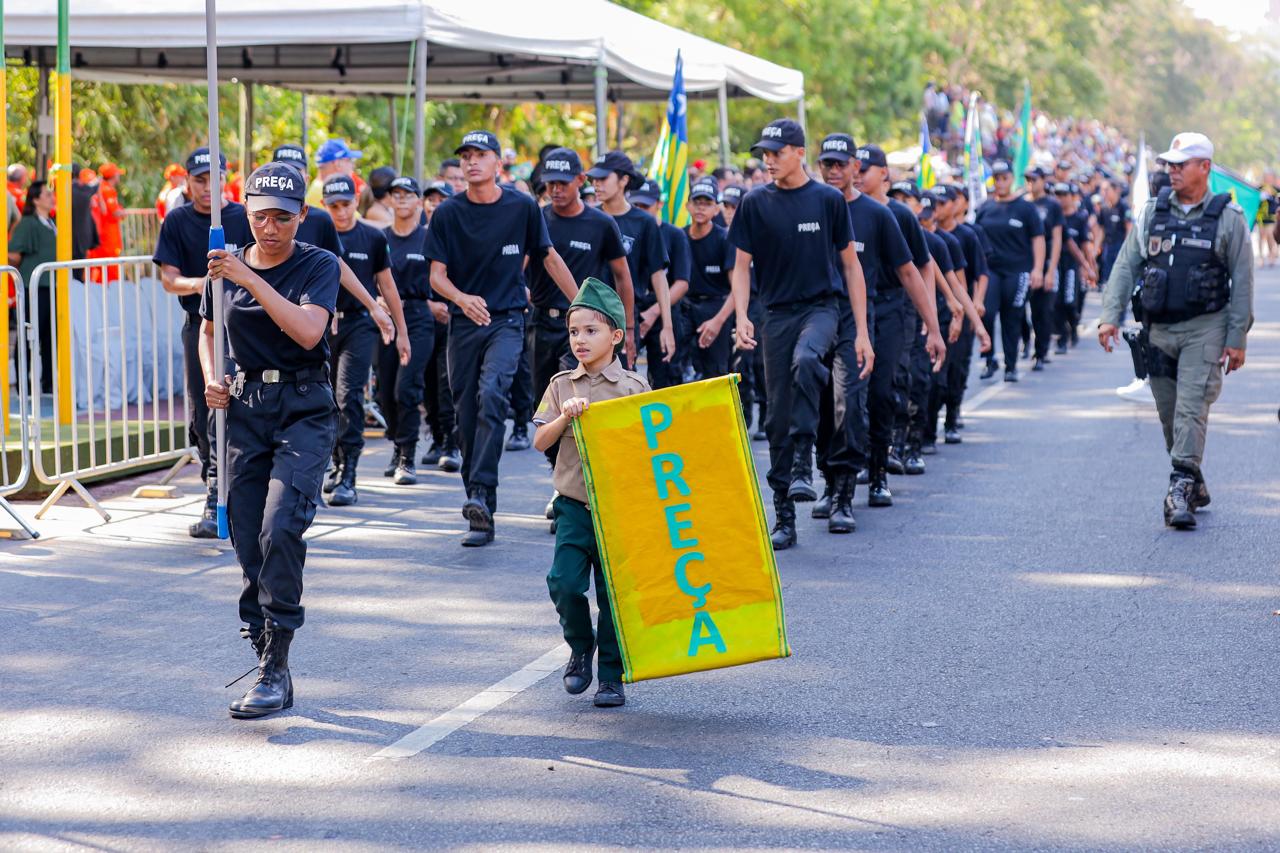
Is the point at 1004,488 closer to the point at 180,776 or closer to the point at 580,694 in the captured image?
the point at 580,694

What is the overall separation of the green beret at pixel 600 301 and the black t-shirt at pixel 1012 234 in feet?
38.5

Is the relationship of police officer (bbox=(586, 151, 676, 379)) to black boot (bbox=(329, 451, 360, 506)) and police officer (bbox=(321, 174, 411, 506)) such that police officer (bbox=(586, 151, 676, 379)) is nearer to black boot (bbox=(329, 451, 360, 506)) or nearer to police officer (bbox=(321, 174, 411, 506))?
police officer (bbox=(321, 174, 411, 506))

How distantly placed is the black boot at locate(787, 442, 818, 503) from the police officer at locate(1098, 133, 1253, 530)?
64.7 inches

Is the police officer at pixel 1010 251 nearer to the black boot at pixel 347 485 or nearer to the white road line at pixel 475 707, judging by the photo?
the black boot at pixel 347 485

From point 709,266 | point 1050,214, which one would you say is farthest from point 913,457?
point 1050,214

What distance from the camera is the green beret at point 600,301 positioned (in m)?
6.48

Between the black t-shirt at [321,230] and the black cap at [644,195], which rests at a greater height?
the black cap at [644,195]

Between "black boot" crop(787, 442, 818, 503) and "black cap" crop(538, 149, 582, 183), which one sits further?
"black cap" crop(538, 149, 582, 183)

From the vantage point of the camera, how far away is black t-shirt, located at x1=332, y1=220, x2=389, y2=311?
11.3 metres

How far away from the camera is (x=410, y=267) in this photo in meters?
12.7

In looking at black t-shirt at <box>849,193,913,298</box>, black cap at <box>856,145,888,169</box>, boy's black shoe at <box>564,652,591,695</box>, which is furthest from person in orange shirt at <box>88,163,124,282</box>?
boy's black shoe at <box>564,652,591,695</box>

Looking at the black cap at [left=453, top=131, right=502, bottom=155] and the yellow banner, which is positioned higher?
the black cap at [left=453, top=131, right=502, bottom=155]

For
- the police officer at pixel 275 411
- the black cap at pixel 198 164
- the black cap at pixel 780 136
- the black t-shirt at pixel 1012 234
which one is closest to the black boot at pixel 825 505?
the black cap at pixel 780 136

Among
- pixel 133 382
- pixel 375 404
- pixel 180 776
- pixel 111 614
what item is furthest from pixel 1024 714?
pixel 375 404
